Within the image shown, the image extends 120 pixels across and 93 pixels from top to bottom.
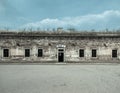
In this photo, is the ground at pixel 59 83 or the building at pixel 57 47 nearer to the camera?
the ground at pixel 59 83

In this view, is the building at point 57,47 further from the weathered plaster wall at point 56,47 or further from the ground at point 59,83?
the ground at point 59,83

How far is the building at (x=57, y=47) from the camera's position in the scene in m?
33.1

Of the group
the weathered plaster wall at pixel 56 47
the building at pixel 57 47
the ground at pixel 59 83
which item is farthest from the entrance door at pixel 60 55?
the ground at pixel 59 83

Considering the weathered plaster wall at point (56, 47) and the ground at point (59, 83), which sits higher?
the weathered plaster wall at point (56, 47)

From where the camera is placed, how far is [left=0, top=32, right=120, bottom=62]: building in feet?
109

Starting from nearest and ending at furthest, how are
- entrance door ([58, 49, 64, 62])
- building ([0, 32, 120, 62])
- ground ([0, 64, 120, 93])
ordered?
ground ([0, 64, 120, 93]), building ([0, 32, 120, 62]), entrance door ([58, 49, 64, 62])

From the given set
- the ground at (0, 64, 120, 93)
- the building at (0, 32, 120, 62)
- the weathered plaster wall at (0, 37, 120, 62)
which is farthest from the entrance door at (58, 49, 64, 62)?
the ground at (0, 64, 120, 93)

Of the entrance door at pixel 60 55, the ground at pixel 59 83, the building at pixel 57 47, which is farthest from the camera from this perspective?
the entrance door at pixel 60 55

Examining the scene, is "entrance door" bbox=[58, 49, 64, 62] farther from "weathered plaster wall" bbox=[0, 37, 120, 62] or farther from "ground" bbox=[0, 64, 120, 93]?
"ground" bbox=[0, 64, 120, 93]

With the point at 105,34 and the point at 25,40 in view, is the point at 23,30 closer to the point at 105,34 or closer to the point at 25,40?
the point at 25,40

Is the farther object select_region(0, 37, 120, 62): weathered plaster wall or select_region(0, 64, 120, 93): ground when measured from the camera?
select_region(0, 37, 120, 62): weathered plaster wall

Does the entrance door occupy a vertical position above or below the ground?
above

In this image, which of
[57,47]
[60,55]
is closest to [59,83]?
[57,47]

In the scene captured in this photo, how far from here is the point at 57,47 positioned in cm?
3322
